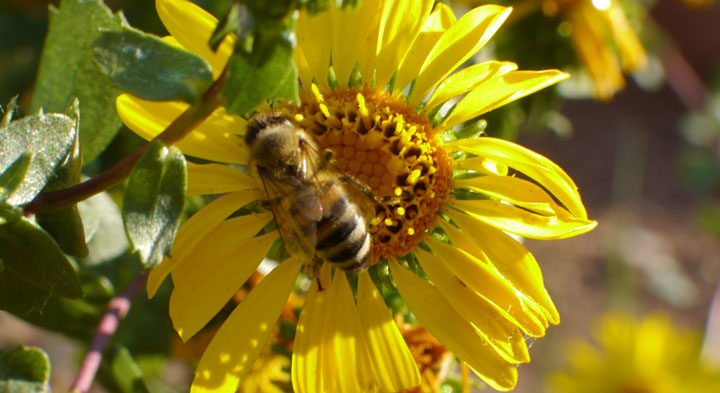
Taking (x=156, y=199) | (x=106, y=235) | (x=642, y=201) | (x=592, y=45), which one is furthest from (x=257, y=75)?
(x=642, y=201)

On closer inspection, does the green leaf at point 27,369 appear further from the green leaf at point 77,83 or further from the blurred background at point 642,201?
the blurred background at point 642,201

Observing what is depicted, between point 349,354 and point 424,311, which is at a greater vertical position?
point 424,311

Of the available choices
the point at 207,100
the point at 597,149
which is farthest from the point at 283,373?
the point at 597,149

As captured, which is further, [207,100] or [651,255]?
[651,255]

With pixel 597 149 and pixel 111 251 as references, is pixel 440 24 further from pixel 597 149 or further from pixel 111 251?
pixel 597 149

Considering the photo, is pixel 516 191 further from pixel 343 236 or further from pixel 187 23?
pixel 187 23

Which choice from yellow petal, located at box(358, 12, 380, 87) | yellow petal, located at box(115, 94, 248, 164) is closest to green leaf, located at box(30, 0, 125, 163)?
yellow petal, located at box(115, 94, 248, 164)
